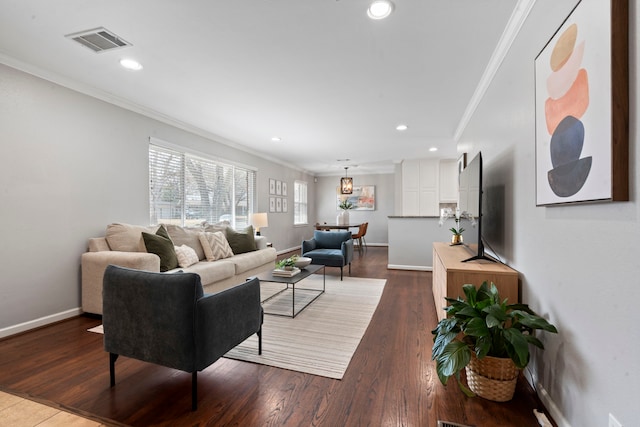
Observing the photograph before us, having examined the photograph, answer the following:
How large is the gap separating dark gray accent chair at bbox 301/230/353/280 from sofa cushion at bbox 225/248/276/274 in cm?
60

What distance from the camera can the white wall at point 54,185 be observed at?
259 centimetres

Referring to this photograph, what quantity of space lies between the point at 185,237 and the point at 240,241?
925 millimetres

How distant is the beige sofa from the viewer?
2883mm

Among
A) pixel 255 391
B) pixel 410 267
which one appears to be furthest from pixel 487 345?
pixel 410 267

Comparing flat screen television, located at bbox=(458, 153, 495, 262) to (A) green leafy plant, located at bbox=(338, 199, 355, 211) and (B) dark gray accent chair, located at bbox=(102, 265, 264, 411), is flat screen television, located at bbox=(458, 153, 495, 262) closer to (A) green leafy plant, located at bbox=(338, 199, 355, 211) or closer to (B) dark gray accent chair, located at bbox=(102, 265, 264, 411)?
(B) dark gray accent chair, located at bbox=(102, 265, 264, 411)

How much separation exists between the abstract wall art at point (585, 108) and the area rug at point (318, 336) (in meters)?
1.76

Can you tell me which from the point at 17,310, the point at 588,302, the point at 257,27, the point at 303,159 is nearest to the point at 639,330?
the point at 588,302

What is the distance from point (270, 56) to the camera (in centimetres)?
250

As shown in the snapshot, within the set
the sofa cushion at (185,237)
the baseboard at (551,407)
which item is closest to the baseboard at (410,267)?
the sofa cushion at (185,237)

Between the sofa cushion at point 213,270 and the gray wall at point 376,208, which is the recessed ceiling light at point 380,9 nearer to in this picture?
the sofa cushion at point 213,270

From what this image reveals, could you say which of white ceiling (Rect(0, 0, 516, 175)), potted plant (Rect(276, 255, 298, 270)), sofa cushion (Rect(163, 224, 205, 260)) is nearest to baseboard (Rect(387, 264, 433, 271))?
white ceiling (Rect(0, 0, 516, 175))

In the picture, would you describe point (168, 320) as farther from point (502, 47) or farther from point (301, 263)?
point (502, 47)

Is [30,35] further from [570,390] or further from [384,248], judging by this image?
[384,248]

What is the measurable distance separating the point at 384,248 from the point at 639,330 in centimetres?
805
